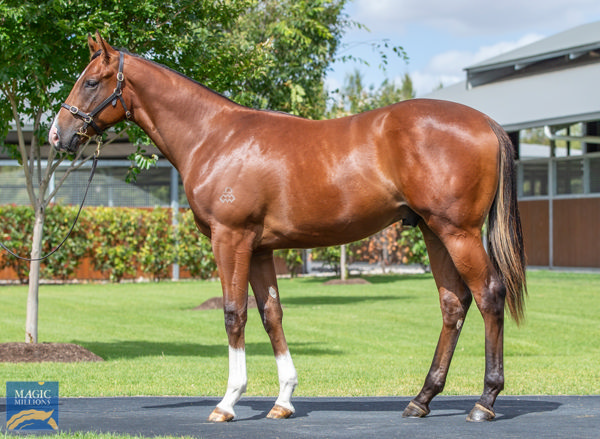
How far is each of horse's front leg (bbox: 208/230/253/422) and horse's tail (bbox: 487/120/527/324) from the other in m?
1.76

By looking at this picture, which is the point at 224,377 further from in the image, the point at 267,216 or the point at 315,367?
the point at 267,216

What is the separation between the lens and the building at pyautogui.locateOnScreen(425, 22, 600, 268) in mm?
24516

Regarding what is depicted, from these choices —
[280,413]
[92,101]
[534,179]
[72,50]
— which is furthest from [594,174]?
[92,101]

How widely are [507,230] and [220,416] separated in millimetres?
2430

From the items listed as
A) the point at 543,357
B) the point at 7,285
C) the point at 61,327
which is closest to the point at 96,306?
the point at 61,327

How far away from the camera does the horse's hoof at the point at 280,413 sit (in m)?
5.87

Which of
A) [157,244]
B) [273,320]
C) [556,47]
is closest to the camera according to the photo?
[273,320]

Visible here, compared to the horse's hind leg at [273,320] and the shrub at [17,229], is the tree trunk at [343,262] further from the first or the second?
the horse's hind leg at [273,320]

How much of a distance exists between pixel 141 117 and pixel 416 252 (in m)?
21.8

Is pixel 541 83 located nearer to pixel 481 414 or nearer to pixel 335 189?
pixel 335 189

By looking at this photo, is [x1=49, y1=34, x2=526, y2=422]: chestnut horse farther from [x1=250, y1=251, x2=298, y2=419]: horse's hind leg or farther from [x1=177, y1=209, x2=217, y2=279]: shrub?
[x1=177, y1=209, x2=217, y2=279]: shrub

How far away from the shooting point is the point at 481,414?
18.3 feet

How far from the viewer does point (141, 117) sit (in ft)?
20.7

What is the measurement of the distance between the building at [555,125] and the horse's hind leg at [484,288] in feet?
61.2
